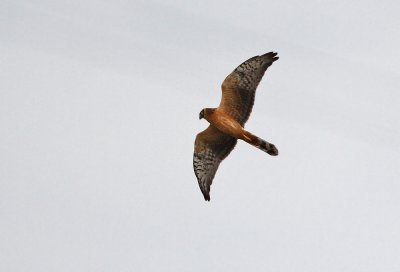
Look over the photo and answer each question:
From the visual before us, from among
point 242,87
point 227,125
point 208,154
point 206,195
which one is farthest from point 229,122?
point 206,195

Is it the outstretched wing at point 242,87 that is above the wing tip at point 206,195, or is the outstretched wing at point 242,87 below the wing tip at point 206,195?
above

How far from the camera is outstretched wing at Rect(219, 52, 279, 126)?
73.9ft

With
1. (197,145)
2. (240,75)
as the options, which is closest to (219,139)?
(197,145)

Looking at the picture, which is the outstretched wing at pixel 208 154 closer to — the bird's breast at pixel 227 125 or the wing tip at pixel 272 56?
the bird's breast at pixel 227 125

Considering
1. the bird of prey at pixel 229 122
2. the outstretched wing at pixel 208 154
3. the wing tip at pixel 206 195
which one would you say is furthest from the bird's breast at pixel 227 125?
the wing tip at pixel 206 195

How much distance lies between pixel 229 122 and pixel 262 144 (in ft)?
5.67

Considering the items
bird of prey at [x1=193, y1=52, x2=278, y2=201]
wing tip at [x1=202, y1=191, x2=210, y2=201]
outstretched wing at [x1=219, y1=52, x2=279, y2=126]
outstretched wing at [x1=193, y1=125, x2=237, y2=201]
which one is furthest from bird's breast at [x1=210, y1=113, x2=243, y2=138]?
wing tip at [x1=202, y1=191, x2=210, y2=201]

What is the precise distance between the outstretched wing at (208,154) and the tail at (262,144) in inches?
89.4

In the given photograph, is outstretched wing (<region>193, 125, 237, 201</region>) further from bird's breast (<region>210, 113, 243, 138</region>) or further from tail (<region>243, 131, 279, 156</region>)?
tail (<region>243, 131, 279, 156</region>)

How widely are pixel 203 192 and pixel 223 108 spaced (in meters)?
3.86

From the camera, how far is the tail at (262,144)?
21.1 meters

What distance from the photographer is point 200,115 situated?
73.3ft

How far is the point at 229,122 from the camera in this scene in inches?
867

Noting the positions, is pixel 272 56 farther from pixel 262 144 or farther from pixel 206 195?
pixel 206 195
